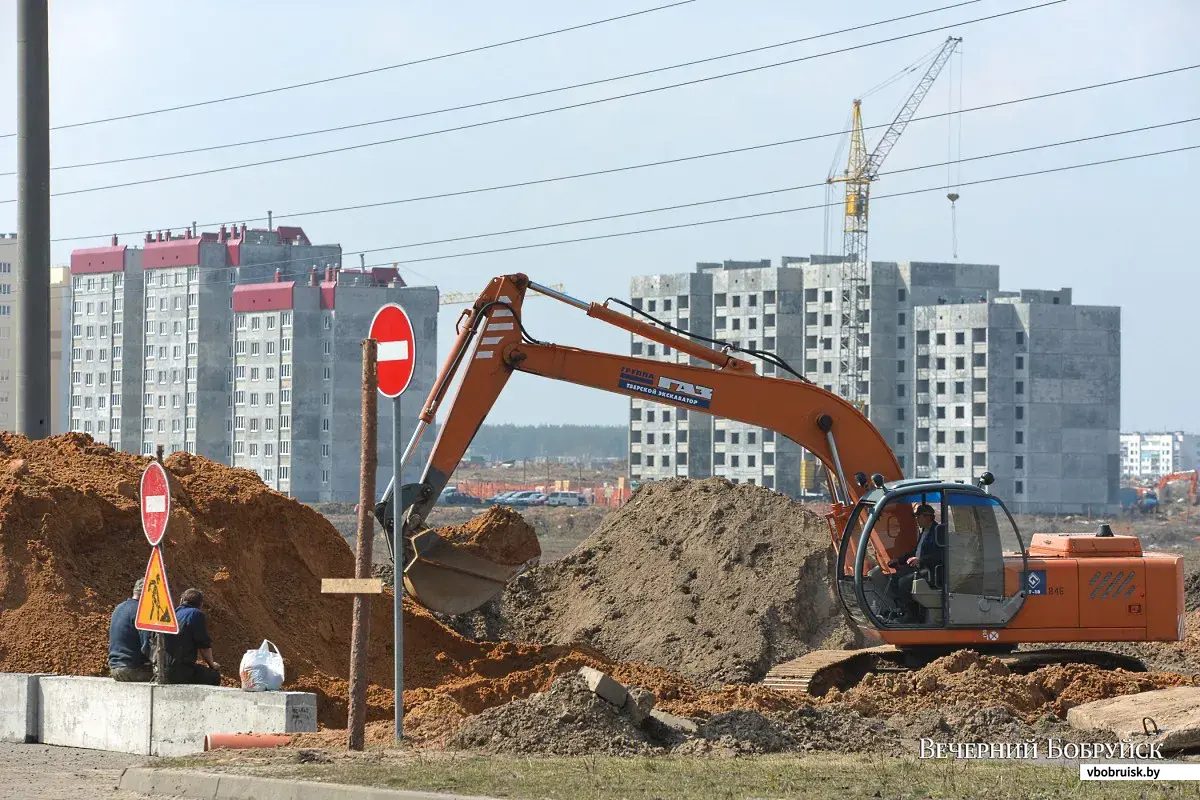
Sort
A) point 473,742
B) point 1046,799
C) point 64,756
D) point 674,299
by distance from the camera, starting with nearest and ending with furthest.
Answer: point 1046,799 < point 473,742 < point 64,756 < point 674,299

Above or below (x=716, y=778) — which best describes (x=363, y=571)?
above

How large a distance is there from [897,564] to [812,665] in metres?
2.09

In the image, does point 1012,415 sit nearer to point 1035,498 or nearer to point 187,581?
point 1035,498

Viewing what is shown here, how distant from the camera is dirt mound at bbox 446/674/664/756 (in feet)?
40.9

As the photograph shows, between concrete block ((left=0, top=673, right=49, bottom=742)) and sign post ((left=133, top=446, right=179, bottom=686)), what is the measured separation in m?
2.13

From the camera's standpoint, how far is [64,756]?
46.1 feet

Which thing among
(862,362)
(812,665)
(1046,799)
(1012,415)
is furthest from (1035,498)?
(1046,799)

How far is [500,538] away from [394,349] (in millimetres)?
12433

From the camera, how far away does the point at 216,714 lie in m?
13.4

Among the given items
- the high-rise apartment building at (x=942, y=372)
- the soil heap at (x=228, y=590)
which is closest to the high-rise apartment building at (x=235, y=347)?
the high-rise apartment building at (x=942, y=372)

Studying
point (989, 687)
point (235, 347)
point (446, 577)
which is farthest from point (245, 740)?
point (235, 347)

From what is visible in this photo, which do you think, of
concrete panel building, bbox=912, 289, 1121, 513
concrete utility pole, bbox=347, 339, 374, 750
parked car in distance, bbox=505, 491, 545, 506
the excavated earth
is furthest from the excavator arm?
concrete panel building, bbox=912, 289, 1121, 513

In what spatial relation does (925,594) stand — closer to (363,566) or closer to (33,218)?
(363,566)

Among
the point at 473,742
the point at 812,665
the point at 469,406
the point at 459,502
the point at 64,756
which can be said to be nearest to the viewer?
the point at 473,742
